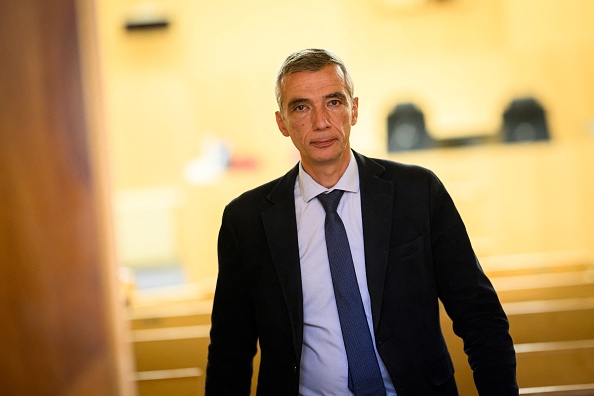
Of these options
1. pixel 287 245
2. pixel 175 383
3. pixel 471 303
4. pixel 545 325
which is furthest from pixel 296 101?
pixel 545 325

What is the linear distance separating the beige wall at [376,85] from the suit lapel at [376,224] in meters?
4.77

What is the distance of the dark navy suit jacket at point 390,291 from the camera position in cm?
154

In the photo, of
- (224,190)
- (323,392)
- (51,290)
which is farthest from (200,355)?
(224,190)

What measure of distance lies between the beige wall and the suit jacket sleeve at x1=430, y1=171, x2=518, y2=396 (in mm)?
4841

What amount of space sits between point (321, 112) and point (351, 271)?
34 cm

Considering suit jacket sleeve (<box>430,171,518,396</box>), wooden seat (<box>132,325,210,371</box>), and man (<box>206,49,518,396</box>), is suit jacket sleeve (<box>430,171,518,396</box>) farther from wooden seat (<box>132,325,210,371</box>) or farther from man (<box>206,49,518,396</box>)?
wooden seat (<box>132,325,210,371</box>)

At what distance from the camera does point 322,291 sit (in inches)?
62.7

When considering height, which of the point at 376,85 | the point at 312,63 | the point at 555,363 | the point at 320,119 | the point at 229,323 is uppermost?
the point at 376,85

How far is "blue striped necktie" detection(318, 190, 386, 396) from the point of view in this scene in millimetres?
1534

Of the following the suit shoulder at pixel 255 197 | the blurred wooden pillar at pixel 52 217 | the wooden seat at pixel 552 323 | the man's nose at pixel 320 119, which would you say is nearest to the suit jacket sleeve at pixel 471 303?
the man's nose at pixel 320 119

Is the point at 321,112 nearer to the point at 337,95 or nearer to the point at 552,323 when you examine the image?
the point at 337,95

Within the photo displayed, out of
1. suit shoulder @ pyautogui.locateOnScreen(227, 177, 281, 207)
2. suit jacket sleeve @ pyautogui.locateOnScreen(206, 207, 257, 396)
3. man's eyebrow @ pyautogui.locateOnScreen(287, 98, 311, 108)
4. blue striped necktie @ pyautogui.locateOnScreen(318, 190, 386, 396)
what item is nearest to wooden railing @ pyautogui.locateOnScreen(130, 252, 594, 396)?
blue striped necktie @ pyautogui.locateOnScreen(318, 190, 386, 396)

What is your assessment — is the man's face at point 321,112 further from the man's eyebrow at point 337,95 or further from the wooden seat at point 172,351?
the wooden seat at point 172,351

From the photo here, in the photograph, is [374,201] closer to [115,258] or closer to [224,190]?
[115,258]
